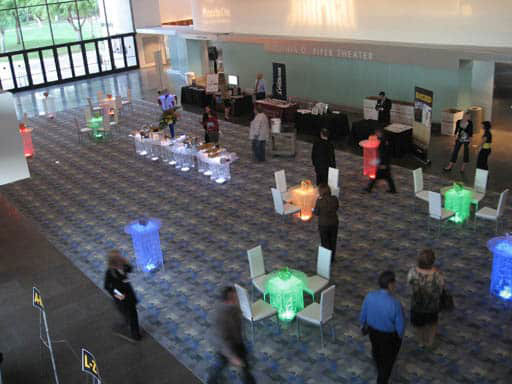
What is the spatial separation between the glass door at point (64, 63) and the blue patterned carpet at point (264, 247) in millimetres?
14699

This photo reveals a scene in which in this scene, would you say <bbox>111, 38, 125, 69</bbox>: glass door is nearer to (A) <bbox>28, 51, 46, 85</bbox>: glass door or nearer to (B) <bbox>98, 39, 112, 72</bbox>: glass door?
(B) <bbox>98, 39, 112, 72</bbox>: glass door

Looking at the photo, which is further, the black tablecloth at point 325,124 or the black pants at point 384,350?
the black tablecloth at point 325,124

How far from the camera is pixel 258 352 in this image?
6590 mm

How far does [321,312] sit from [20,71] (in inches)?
993

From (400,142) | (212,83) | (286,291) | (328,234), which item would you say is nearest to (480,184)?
(328,234)

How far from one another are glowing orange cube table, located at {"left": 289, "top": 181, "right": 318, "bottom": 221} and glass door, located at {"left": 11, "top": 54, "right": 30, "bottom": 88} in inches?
854

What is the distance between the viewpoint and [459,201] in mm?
9086

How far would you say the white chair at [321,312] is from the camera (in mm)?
6211

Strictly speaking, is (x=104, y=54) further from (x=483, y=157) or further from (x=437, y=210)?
(x=437, y=210)

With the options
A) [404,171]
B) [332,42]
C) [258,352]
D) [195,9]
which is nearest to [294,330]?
[258,352]

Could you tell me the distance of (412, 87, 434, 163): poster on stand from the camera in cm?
1200

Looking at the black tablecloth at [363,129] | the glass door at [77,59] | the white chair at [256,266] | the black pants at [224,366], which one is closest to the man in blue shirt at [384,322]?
the black pants at [224,366]

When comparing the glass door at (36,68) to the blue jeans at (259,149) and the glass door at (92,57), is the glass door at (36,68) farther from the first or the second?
the blue jeans at (259,149)

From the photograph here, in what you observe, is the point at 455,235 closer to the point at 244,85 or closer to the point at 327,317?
the point at 327,317
